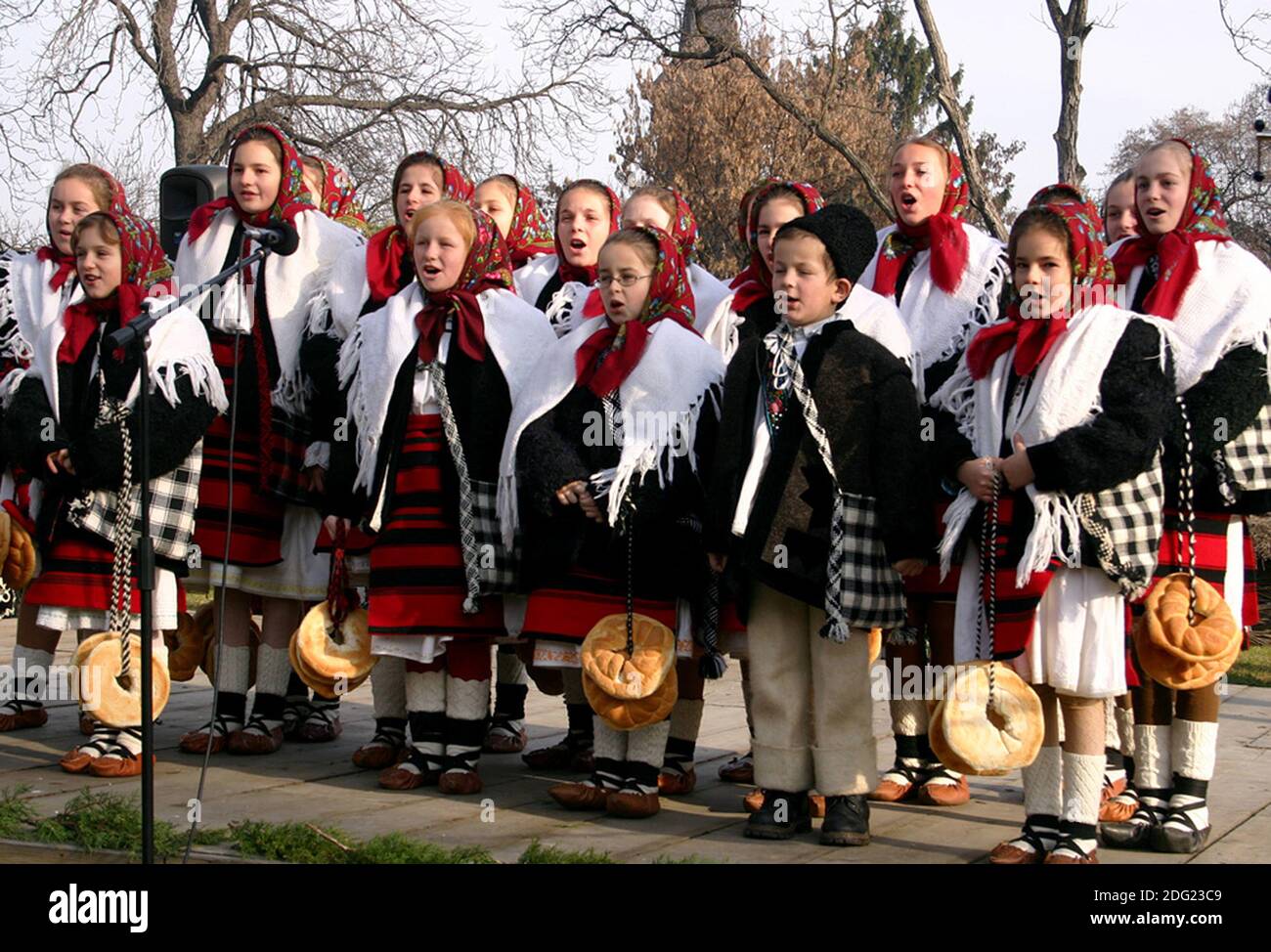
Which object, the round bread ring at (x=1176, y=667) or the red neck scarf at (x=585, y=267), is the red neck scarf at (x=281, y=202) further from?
the round bread ring at (x=1176, y=667)

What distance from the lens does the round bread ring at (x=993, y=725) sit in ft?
14.9

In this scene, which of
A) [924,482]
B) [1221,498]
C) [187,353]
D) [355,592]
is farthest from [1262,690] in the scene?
[187,353]

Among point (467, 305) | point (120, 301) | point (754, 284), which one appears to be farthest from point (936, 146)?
point (120, 301)

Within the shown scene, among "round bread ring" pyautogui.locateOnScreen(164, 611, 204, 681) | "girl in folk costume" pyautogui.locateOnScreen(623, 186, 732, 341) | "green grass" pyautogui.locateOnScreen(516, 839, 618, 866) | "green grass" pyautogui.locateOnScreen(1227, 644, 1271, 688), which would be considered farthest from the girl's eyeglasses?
"green grass" pyautogui.locateOnScreen(1227, 644, 1271, 688)

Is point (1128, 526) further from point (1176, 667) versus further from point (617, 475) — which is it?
point (617, 475)

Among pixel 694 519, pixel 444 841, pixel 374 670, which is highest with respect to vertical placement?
pixel 694 519

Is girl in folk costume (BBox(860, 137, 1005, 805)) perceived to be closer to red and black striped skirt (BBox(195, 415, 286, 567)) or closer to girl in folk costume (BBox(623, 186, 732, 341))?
girl in folk costume (BBox(623, 186, 732, 341))

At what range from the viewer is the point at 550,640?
559 centimetres

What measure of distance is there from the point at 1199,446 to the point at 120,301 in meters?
4.09

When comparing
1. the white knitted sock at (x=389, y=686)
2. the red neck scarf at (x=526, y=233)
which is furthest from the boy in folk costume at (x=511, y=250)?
the white knitted sock at (x=389, y=686)

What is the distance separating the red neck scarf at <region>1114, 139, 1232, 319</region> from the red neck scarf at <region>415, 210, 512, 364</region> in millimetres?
2303
